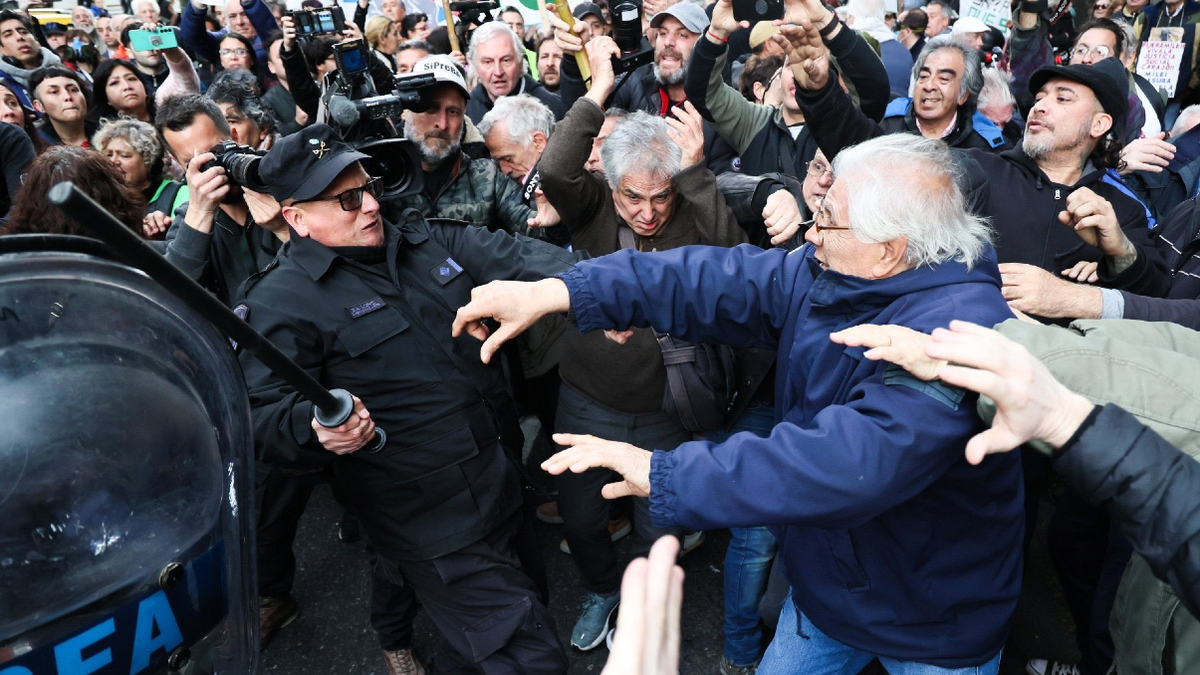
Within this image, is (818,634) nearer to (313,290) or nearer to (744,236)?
(744,236)

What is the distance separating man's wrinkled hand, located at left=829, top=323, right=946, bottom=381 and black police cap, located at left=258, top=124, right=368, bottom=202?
1580mm

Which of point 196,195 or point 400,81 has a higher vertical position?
point 400,81

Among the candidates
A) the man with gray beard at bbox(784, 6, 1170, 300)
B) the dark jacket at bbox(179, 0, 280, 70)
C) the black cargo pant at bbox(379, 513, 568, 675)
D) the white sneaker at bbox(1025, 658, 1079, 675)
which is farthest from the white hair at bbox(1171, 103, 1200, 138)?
the dark jacket at bbox(179, 0, 280, 70)

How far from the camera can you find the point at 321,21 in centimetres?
373

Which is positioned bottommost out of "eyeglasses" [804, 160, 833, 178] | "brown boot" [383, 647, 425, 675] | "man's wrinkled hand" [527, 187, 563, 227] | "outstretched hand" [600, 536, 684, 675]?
"brown boot" [383, 647, 425, 675]

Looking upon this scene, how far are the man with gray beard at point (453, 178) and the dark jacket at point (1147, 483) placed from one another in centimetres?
266

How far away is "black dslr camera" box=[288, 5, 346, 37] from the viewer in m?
3.61

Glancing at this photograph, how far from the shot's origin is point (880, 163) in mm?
1813

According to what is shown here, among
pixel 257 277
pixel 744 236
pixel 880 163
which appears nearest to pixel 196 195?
pixel 257 277

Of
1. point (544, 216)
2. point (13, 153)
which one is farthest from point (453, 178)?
point (13, 153)

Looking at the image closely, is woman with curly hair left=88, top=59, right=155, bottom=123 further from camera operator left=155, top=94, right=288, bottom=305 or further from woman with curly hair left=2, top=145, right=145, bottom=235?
woman with curly hair left=2, top=145, right=145, bottom=235

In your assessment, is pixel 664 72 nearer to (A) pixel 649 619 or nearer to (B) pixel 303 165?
(B) pixel 303 165

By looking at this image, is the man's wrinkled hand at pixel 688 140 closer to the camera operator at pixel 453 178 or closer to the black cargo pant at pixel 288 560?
the camera operator at pixel 453 178

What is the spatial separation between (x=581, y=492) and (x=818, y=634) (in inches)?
46.2
